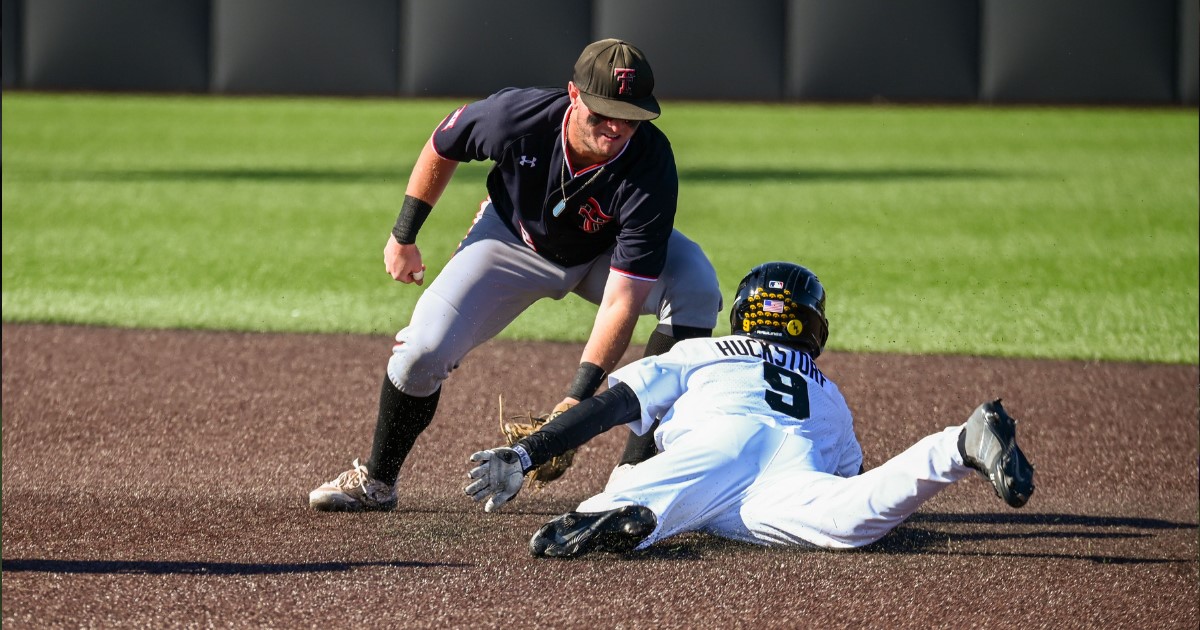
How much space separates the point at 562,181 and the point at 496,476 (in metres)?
1.17

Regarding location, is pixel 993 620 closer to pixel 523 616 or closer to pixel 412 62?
pixel 523 616

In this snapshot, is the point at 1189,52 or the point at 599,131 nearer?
the point at 599,131

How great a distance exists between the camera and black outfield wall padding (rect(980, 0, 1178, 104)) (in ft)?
66.8

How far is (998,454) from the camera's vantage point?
11.4ft

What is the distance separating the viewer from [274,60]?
2162cm

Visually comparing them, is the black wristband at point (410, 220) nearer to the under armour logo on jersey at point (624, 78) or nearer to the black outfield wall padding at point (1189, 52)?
the under armour logo on jersey at point (624, 78)

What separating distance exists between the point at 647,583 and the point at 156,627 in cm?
124

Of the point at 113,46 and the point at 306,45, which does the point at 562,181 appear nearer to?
the point at 306,45

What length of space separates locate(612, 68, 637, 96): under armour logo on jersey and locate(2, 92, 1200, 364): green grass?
382cm

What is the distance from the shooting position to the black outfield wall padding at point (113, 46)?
70.0 feet

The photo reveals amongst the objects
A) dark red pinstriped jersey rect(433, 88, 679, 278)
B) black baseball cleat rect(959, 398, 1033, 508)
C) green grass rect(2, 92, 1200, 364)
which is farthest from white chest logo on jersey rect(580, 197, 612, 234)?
green grass rect(2, 92, 1200, 364)

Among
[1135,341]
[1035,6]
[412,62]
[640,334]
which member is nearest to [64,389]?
[640,334]

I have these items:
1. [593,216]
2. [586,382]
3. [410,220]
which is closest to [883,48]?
[593,216]

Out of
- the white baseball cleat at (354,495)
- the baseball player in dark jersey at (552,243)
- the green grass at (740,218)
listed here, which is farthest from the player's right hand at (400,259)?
the green grass at (740,218)
